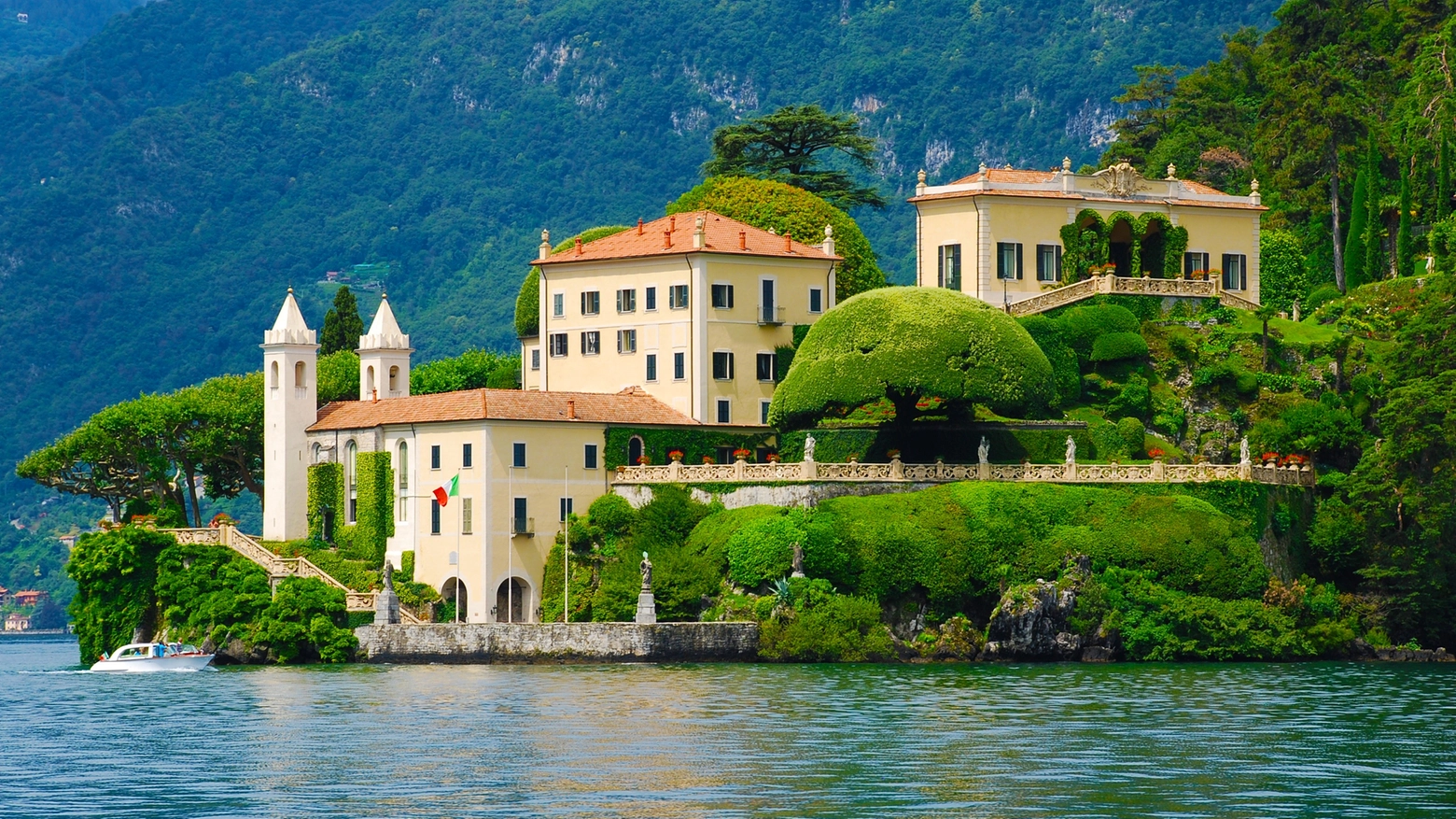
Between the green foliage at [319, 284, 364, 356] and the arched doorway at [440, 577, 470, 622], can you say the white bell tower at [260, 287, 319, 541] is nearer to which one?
the arched doorway at [440, 577, 470, 622]

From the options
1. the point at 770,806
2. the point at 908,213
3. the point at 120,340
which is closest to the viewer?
the point at 770,806

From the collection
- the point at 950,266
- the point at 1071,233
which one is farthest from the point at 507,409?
the point at 1071,233

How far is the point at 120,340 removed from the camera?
193125 millimetres

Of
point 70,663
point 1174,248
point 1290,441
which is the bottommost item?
point 70,663

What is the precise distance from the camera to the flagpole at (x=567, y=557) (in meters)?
82.6

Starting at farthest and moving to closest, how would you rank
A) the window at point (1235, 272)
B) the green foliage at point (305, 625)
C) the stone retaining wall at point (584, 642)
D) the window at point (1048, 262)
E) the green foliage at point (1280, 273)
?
the green foliage at point (1280, 273), the window at point (1235, 272), the window at point (1048, 262), the green foliage at point (305, 625), the stone retaining wall at point (584, 642)

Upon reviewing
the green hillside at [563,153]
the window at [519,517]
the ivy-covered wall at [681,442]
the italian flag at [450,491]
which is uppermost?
the green hillside at [563,153]

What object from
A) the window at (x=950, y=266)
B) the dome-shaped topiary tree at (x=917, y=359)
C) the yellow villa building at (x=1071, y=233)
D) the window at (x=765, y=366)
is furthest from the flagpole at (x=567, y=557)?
the yellow villa building at (x=1071, y=233)

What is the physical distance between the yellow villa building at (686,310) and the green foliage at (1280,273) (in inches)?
→ 741

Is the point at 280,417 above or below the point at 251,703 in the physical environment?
above

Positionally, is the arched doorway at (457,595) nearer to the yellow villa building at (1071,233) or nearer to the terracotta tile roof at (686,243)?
the terracotta tile roof at (686,243)

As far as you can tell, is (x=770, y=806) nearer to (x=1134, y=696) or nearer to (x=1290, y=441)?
(x=1134, y=696)

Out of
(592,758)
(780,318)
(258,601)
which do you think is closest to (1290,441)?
(780,318)

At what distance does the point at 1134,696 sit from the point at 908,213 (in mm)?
106278
